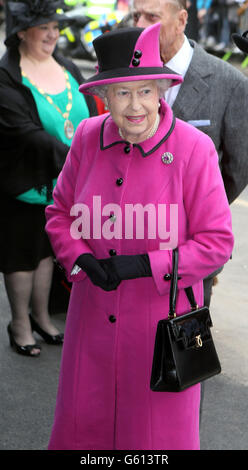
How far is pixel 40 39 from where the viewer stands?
15.3 ft

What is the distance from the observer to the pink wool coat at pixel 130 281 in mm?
2789

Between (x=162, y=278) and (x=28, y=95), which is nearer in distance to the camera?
(x=162, y=278)

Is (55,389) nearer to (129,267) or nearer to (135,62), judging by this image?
(129,267)

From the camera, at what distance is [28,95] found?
181 inches

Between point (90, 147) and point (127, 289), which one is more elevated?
point (90, 147)

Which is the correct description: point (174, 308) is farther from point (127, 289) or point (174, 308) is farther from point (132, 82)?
point (132, 82)

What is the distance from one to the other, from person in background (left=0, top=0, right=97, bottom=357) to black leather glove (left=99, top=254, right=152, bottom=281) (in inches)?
73.1

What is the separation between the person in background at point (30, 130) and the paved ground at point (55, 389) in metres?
0.31

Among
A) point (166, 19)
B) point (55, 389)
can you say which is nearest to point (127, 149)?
point (166, 19)

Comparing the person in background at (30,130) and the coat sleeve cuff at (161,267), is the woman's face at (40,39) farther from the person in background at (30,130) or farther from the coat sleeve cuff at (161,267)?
the coat sleeve cuff at (161,267)

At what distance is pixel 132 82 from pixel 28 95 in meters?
1.94

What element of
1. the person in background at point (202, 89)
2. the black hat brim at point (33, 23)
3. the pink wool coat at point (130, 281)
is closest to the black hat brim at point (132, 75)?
the pink wool coat at point (130, 281)

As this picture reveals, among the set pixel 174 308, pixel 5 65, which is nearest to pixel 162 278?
pixel 174 308

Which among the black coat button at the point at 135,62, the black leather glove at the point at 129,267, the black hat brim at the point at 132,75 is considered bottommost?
the black leather glove at the point at 129,267
